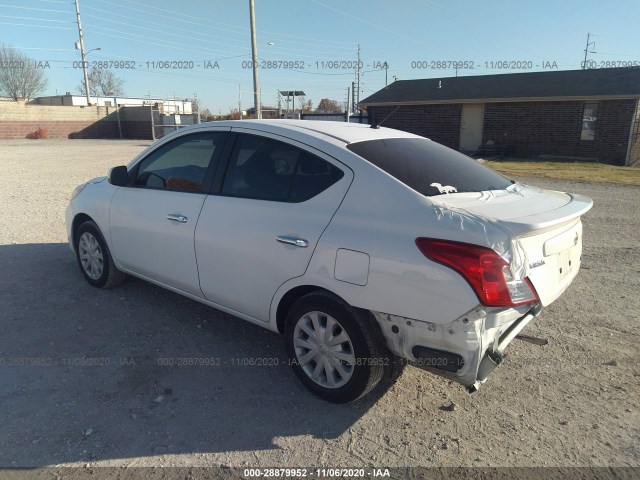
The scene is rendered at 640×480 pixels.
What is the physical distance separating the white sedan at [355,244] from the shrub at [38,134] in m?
38.7

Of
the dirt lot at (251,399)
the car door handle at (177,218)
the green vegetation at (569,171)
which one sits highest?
the car door handle at (177,218)

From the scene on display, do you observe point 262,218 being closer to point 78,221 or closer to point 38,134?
point 78,221

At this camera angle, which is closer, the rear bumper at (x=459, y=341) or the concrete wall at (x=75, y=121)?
the rear bumper at (x=459, y=341)

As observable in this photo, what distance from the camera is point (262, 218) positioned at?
10.7ft

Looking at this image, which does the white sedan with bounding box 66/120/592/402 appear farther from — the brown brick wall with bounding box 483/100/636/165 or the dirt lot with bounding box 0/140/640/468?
the brown brick wall with bounding box 483/100/636/165

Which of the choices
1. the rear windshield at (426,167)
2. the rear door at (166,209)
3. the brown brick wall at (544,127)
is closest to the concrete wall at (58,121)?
the brown brick wall at (544,127)

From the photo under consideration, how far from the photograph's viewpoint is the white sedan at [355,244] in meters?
2.54

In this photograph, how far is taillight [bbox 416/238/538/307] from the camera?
244 cm

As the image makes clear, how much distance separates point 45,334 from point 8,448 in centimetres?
146

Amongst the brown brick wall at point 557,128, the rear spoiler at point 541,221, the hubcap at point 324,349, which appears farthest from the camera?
the brown brick wall at point 557,128

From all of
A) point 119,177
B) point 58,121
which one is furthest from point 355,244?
point 58,121

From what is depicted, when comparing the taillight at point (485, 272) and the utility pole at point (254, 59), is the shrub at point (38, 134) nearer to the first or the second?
the utility pole at point (254, 59)

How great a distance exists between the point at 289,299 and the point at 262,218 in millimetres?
579

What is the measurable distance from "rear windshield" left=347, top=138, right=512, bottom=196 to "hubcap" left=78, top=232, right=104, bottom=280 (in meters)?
3.01
